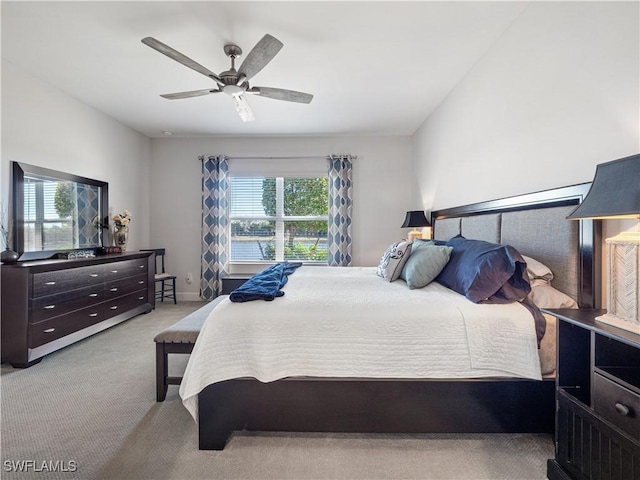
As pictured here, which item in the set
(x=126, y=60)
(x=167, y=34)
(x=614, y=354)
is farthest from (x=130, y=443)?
(x=126, y=60)

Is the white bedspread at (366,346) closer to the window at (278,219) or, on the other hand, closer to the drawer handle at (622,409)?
the drawer handle at (622,409)

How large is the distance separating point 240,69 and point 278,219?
278cm

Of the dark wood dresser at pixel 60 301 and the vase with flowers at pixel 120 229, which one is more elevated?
the vase with flowers at pixel 120 229

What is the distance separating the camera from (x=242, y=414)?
1.52m

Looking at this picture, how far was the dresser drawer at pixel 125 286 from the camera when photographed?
330 cm

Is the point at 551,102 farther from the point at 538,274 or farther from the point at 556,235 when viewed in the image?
the point at 538,274

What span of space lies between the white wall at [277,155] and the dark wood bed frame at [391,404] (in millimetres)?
3132

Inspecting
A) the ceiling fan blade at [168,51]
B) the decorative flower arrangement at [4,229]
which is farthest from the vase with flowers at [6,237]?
the ceiling fan blade at [168,51]

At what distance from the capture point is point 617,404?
101 cm

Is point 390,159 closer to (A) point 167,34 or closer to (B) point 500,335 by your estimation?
(A) point 167,34

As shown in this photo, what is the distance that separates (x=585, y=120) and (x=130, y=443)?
295 cm

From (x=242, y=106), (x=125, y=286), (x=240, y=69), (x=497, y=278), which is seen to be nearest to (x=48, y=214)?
(x=125, y=286)

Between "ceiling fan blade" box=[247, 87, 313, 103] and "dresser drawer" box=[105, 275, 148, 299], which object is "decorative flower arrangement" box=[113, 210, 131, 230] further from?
"ceiling fan blade" box=[247, 87, 313, 103]

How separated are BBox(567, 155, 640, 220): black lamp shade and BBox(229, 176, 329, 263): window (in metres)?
3.80
